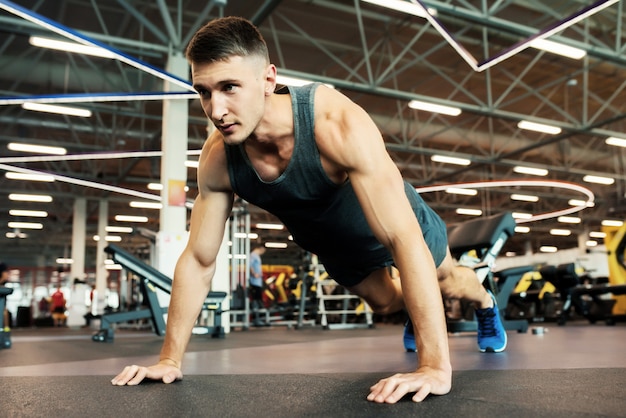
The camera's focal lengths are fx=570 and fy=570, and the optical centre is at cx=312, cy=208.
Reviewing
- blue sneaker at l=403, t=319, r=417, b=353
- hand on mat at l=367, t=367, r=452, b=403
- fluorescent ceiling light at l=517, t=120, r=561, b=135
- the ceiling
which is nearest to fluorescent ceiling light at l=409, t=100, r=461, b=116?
the ceiling

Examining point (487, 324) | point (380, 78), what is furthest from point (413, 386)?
point (380, 78)

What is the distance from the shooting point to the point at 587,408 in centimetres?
106

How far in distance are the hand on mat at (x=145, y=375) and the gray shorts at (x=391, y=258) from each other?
663mm

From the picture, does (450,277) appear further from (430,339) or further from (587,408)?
(587,408)

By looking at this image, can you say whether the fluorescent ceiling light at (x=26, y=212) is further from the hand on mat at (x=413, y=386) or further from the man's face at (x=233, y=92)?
the hand on mat at (x=413, y=386)

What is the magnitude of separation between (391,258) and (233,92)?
2.74ft

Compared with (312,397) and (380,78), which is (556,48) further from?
(312,397)

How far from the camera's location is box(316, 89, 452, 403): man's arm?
129 centimetres

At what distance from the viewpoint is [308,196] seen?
1575 mm

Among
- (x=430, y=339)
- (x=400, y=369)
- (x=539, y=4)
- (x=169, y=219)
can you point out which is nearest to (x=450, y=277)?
(x=400, y=369)

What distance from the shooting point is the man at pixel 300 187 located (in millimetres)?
1321

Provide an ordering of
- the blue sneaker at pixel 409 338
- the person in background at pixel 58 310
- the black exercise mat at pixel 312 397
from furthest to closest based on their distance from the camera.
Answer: the person in background at pixel 58 310 < the blue sneaker at pixel 409 338 < the black exercise mat at pixel 312 397

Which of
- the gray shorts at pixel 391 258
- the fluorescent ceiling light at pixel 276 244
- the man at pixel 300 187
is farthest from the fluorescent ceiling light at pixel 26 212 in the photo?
the man at pixel 300 187

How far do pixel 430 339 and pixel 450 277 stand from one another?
2.74 feet
